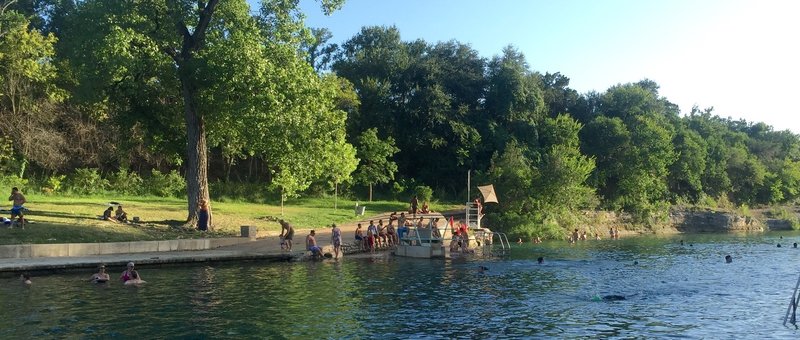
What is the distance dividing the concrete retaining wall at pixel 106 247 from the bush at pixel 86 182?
25963 millimetres

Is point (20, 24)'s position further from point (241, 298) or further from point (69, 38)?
point (241, 298)

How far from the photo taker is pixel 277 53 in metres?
35.8

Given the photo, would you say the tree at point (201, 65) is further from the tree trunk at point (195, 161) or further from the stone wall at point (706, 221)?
the stone wall at point (706, 221)

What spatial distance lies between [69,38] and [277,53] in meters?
12.4

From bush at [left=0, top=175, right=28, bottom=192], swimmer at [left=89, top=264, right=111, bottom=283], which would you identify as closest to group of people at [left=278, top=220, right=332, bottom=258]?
swimmer at [left=89, top=264, right=111, bottom=283]

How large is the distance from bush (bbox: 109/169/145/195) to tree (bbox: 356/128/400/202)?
799 inches

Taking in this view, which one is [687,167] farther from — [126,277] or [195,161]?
[126,277]

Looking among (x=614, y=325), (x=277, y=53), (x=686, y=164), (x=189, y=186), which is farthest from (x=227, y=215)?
(x=686, y=164)

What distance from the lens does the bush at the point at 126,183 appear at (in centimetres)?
5772

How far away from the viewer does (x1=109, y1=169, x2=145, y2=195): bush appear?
57.7 meters

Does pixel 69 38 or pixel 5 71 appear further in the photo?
pixel 5 71

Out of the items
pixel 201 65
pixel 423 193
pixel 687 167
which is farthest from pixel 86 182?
pixel 687 167

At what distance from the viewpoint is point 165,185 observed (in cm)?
5916

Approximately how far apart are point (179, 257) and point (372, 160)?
37.4m
